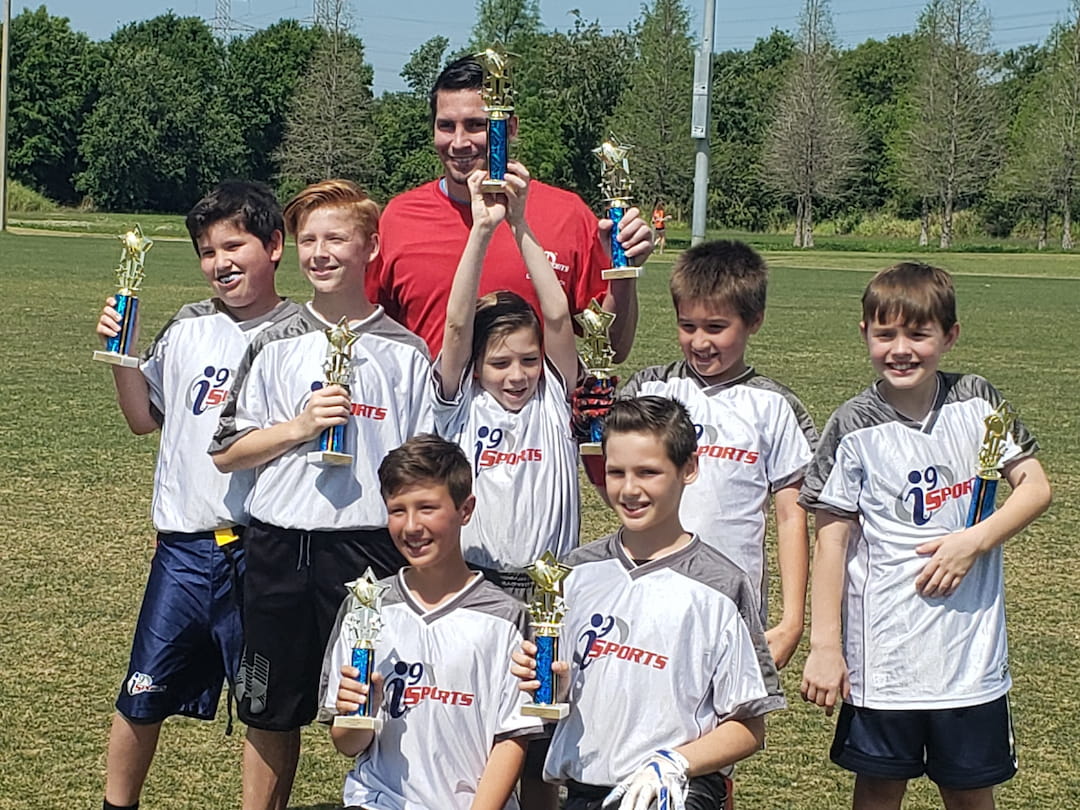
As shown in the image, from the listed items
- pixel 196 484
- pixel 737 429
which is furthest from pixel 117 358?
pixel 737 429

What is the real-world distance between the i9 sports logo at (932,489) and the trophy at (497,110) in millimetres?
1301

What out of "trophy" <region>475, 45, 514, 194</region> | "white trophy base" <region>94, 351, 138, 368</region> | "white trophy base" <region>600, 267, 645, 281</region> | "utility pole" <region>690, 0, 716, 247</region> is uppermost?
"utility pole" <region>690, 0, 716, 247</region>

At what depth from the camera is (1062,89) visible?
66125mm

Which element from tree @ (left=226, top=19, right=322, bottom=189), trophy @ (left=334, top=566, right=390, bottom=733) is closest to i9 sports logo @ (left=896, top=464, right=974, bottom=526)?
trophy @ (left=334, top=566, right=390, bottom=733)

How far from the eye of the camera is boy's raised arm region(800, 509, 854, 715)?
3729 millimetres

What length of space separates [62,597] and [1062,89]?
66593mm


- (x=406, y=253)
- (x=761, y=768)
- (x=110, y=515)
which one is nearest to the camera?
(x=406, y=253)

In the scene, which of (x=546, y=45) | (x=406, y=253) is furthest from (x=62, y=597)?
(x=546, y=45)

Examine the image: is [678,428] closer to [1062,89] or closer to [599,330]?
[599,330]

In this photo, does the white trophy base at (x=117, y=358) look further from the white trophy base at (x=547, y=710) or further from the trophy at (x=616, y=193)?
the white trophy base at (x=547, y=710)

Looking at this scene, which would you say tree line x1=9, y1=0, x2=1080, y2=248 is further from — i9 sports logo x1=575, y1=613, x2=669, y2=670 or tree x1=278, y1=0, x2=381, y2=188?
i9 sports logo x1=575, y1=613, x2=669, y2=670

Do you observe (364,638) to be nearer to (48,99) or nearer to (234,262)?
(234,262)

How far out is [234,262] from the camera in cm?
418

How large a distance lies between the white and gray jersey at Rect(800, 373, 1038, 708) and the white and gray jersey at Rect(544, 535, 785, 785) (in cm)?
45
